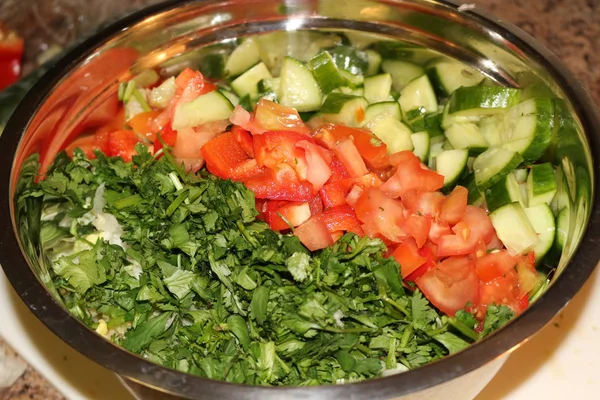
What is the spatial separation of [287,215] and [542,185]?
0.66 meters

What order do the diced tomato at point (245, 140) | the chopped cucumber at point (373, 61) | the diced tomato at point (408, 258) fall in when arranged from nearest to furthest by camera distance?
the diced tomato at point (408, 258) < the diced tomato at point (245, 140) < the chopped cucumber at point (373, 61)

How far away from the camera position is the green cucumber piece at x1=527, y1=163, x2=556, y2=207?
1865 mm

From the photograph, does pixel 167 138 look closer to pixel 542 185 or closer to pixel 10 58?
pixel 542 185

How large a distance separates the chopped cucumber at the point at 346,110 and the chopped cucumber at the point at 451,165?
0.25 metres

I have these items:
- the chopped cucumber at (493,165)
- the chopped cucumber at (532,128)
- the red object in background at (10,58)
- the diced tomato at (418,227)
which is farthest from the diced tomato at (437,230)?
the red object in background at (10,58)

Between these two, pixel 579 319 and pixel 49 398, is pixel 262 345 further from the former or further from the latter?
pixel 579 319

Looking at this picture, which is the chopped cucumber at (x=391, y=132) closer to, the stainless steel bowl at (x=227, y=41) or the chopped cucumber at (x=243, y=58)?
the stainless steel bowl at (x=227, y=41)

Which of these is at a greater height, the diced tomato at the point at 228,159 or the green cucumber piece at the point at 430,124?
the green cucumber piece at the point at 430,124

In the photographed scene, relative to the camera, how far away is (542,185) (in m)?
1.87

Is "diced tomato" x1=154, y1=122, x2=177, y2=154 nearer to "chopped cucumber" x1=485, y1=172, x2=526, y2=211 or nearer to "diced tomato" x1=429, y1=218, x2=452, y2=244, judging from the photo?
"diced tomato" x1=429, y1=218, x2=452, y2=244

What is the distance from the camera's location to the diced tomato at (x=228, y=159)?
6.05ft

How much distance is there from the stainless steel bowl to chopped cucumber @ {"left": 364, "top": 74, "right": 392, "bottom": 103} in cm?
14

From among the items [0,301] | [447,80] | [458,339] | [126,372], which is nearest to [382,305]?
[458,339]

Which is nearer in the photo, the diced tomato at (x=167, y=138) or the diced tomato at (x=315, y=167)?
the diced tomato at (x=315, y=167)
